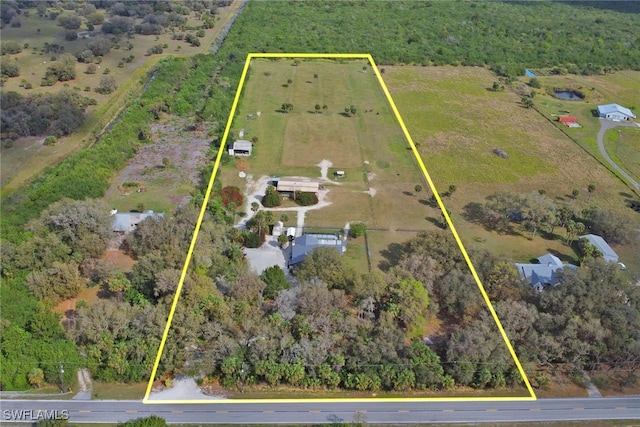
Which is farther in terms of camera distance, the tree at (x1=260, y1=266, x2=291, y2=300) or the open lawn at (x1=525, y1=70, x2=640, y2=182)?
the open lawn at (x1=525, y1=70, x2=640, y2=182)

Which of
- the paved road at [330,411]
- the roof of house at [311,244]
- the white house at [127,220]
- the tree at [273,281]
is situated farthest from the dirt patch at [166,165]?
the paved road at [330,411]

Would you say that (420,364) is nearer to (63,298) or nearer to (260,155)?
(63,298)

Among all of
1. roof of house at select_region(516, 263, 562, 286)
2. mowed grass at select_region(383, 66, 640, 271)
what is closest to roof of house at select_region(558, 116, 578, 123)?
mowed grass at select_region(383, 66, 640, 271)

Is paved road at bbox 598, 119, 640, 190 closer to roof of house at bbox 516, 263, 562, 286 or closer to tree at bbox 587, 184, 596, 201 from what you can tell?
tree at bbox 587, 184, 596, 201

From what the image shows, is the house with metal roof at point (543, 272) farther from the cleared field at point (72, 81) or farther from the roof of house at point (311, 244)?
the cleared field at point (72, 81)

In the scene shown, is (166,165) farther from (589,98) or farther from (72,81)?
(589,98)

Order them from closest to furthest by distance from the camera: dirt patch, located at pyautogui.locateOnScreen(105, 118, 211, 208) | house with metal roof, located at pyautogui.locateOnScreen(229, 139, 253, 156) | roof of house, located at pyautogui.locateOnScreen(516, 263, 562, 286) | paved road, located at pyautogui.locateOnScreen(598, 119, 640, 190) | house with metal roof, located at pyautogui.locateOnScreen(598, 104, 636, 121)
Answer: roof of house, located at pyautogui.locateOnScreen(516, 263, 562, 286) → dirt patch, located at pyautogui.locateOnScreen(105, 118, 211, 208) → paved road, located at pyautogui.locateOnScreen(598, 119, 640, 190) → house with metal roof, located at pyautogui.locateOnScreen(229, 139, 253, 156) → house with metal roof, located at pyautogui.locateOnScreen(598, 104, 636, 121)

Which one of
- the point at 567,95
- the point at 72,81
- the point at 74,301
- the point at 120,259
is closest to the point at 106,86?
the point at 72,81

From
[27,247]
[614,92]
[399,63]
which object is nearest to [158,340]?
[27,247]
